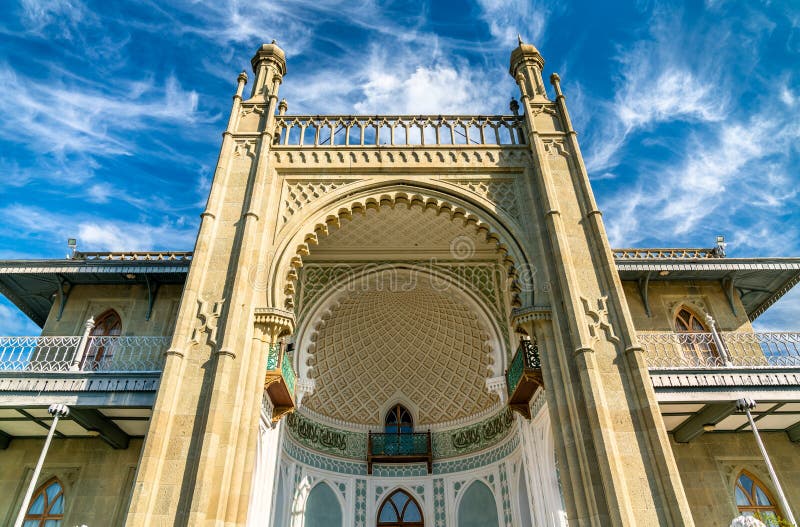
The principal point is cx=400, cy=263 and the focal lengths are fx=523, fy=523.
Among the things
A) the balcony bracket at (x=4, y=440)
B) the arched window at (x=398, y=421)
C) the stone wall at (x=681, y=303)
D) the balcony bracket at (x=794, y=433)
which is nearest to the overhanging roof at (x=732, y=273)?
the stone wall at (x=681, y=303)

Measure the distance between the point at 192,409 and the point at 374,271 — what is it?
6.20 m

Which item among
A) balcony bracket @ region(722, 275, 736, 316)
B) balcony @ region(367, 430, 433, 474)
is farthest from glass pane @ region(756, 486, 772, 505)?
balcony @ region(367, 430, 433, 474)

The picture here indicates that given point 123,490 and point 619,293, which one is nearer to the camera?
point 619,293

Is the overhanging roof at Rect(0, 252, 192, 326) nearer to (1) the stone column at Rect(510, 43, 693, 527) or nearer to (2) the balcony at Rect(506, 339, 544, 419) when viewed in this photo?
(2) the balcony at Rect(506, 339, 544, 419)

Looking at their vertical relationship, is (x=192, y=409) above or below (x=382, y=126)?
below

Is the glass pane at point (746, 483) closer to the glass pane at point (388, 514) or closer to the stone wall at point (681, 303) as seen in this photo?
the stone wall at point (681, 303)

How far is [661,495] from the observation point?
690 centimetres

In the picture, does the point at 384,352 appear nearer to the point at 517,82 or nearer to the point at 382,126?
the point at 382,126

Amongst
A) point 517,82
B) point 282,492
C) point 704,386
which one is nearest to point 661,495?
point 704,386

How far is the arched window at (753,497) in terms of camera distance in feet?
31.7

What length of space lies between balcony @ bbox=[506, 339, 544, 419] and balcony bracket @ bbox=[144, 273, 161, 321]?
7557 mm

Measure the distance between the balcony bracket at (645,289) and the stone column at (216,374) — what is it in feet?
25.8

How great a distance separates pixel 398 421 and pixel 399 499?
6.29 feet

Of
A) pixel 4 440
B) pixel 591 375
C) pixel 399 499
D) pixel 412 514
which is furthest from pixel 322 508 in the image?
pixel 591 375
